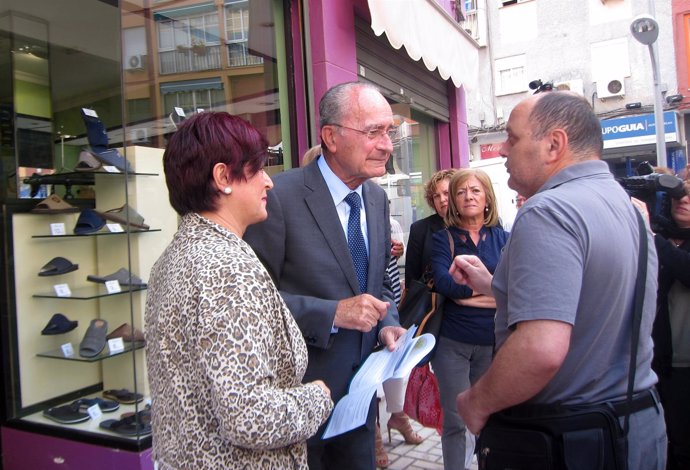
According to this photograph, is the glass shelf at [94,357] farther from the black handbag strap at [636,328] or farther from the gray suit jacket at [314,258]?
the black handbag strap at [636,328]

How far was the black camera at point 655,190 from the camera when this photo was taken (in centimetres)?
267

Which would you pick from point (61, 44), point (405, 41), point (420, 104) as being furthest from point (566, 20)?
point (61, 44)

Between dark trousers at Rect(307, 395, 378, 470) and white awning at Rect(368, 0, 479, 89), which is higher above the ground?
white awning at Rect(368, 0, 479, 89)

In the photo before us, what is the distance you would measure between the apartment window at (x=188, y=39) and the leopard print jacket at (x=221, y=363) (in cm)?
325

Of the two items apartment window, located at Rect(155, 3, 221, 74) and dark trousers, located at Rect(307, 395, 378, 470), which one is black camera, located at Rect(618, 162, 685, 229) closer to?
dark trousers, located at Rect(307, 395, 378, 470)

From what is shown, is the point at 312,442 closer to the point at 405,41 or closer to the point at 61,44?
the point at 405,41

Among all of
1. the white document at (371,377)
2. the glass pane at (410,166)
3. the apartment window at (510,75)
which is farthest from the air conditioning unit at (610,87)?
the white document at (371,377)

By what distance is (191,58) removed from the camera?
4.35 m

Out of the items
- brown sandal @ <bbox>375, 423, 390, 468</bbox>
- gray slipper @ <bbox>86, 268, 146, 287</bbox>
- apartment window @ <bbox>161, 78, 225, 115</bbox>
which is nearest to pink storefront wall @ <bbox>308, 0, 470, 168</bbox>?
apartment window @ <bbox>161, 78, 225, 115</bbox>

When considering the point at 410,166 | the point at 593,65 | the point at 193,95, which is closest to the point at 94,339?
the point at 193,95

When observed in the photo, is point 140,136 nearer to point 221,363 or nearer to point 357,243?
point 357,243

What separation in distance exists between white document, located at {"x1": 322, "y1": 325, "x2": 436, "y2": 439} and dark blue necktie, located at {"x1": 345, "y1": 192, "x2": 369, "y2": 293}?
0.34 m

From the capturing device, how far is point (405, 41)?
4.75 meters

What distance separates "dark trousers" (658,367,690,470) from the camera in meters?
2.88
